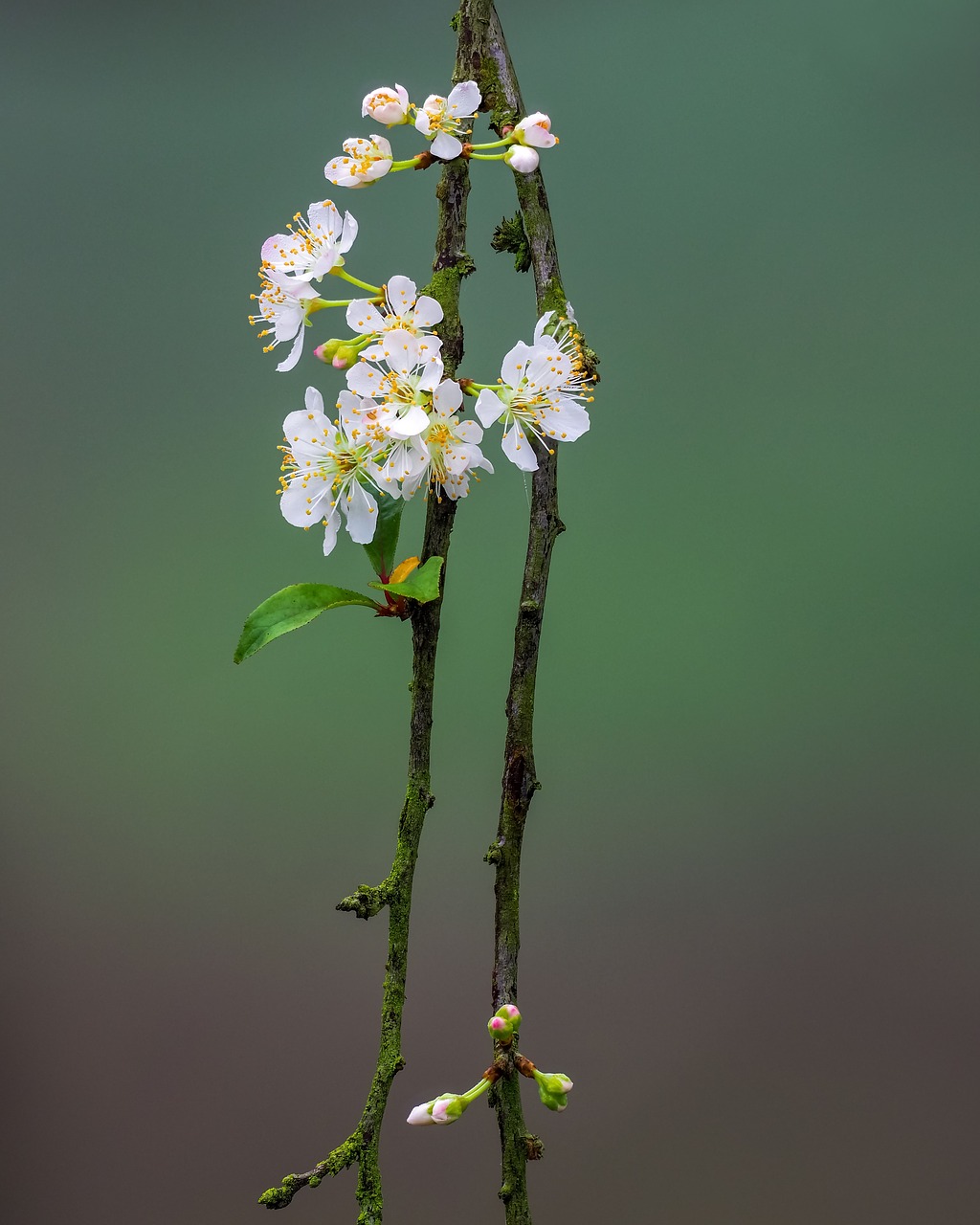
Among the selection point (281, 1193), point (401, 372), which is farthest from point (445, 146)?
point (281, 1193)

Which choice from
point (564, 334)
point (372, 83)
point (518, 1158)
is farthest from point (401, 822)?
point (372, 83)

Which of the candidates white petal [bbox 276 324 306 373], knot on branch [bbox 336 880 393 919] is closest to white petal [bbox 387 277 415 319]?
white petal [bbox 276 324 306 373]

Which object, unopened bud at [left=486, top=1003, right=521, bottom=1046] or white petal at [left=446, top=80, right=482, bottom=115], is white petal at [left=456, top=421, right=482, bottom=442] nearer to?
white petal at [left=446, top=80, right=482, bottom=115]

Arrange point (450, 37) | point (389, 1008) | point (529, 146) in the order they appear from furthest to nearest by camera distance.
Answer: point (450, 37), point (529, 146), point (389, 1008)

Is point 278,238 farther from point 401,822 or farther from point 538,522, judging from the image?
point 401,822

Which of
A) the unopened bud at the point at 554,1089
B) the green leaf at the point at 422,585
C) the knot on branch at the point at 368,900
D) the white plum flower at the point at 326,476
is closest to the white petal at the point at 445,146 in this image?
the white plum flower at the point at 326,476

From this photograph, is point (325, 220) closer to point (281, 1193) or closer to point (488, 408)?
point (488, 408)
